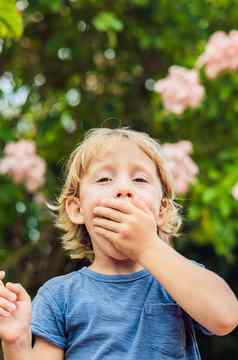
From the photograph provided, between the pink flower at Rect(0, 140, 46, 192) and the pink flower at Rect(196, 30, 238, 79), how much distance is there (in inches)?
A: 44.0

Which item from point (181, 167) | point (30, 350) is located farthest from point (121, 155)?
point (181, 167)

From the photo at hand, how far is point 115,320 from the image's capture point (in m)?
1.93

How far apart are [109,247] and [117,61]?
3766mm

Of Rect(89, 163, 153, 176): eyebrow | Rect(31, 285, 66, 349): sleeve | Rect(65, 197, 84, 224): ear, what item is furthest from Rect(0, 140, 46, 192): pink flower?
Rect(31, 285, 66, 349): sleeve

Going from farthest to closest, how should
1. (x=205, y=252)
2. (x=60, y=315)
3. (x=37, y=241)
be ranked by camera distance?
1. (x=205, y=252)
2. (x=37, y=241)
3. (x=60, y=315)

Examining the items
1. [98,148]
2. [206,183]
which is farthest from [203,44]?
[98,148]

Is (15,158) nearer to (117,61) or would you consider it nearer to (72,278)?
(117,61)

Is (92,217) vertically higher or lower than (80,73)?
lower

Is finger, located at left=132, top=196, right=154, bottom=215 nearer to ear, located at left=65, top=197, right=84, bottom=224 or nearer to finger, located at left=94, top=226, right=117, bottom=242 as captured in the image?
finger, located at left=94, top=226, right=117, bottom=242

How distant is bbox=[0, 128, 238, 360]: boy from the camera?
1843mm

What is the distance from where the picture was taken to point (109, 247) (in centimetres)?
201

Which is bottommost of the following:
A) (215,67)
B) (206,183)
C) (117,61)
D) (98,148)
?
(98,148)

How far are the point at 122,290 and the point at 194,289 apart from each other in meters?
0.23

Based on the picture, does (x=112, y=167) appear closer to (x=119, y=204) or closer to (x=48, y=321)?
(x=119, y=204)
